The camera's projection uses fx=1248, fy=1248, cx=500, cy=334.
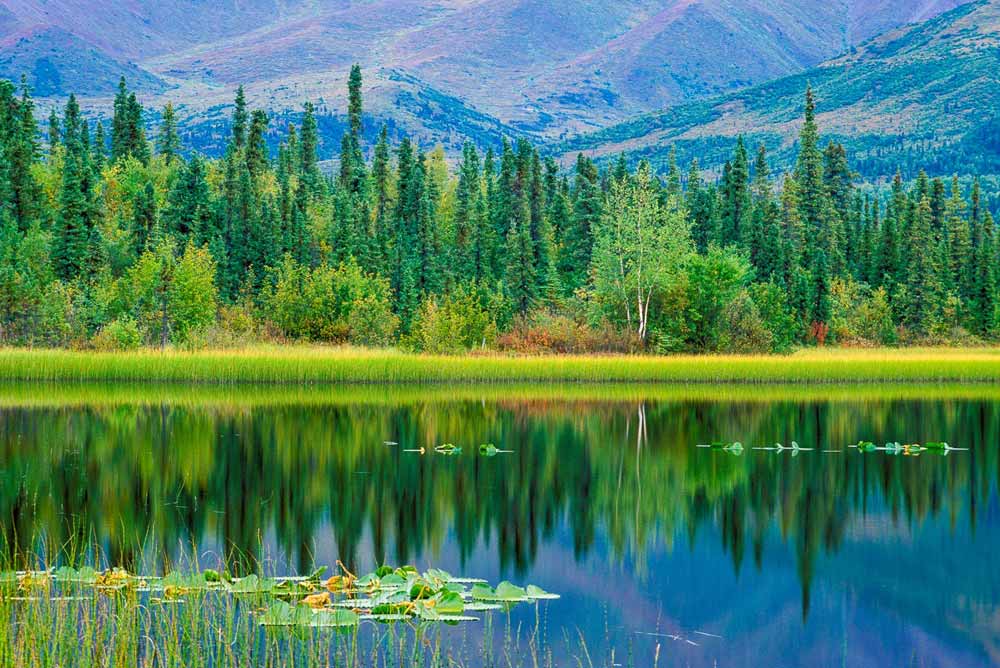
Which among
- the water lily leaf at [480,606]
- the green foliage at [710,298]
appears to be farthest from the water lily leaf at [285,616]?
the green foliage at [710,298]

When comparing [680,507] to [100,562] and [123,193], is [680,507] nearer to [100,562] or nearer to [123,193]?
[100,562]

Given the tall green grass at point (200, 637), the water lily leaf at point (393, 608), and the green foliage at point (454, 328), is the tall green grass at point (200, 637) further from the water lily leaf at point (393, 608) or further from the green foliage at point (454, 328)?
the green foliage at point (454, 328)

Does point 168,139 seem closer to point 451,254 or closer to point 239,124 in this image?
point 239,124

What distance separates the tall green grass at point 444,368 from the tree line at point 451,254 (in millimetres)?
5238

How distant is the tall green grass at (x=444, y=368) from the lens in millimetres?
52188

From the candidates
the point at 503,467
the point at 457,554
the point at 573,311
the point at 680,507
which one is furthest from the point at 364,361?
the point at 457,554

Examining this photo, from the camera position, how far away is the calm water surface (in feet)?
51.0

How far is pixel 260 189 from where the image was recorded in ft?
311

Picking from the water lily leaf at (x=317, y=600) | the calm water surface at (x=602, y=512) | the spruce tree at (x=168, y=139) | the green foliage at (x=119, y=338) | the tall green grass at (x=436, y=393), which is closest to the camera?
the water lily leaf at (x=317, y=600)

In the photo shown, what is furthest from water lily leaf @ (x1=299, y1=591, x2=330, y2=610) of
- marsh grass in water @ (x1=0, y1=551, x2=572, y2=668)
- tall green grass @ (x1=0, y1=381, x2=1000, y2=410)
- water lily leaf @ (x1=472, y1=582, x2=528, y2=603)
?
tall green grass @ (x1=0, y1=381, x2=1000, y2=410)

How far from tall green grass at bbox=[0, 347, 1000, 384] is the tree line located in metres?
5.24

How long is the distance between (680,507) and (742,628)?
27.0ft

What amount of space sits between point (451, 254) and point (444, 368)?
1452 inches

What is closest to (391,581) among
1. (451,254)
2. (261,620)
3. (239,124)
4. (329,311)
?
(261,620)
